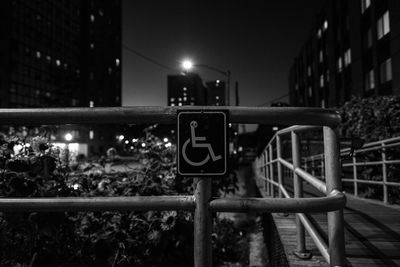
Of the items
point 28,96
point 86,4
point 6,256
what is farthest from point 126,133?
point 86,4

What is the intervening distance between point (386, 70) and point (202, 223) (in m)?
28.9

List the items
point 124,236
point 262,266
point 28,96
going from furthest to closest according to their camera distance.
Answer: point 28,96 → point 262,266 → point 124,236

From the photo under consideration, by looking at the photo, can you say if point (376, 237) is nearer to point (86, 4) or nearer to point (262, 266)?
point (262, 266)

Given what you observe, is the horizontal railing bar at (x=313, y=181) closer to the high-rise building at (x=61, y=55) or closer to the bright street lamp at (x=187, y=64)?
the bright street lamp at (x=187, y=64)

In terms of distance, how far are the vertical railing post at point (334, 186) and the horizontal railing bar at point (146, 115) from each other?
0.32 ft

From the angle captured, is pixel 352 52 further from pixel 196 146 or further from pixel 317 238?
pixel 196 146

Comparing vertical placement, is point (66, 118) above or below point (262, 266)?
above

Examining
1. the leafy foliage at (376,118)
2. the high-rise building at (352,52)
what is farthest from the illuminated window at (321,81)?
the leafy foliage at (376,118)

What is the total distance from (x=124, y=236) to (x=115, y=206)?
191 cm

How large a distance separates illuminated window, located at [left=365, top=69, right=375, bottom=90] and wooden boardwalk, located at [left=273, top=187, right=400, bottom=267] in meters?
26.8

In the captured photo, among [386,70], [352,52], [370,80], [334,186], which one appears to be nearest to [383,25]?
[386,70]

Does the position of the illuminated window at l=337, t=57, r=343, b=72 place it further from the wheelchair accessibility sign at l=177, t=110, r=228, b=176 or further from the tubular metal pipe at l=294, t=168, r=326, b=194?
the wheelchair accessibility sign at l=177, t=110, r=228, b=176

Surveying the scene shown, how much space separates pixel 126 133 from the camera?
402 cm

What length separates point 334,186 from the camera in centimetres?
188
